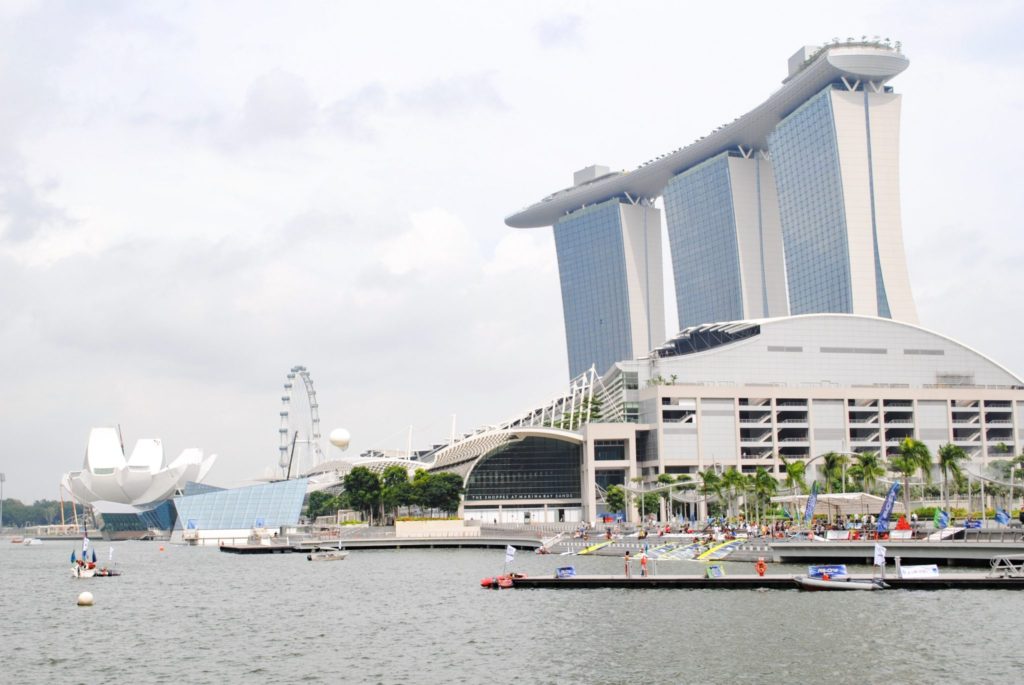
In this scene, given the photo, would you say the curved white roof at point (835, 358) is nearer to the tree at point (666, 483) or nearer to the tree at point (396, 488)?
the tree at point (666, 483)

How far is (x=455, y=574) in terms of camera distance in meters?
91.0

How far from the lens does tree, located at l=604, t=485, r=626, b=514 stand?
15712cm

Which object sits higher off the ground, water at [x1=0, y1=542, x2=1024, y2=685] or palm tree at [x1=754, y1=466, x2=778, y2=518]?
palm tree at [x1=754, y1=466, x2=778, y2=518]

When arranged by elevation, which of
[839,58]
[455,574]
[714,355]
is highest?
[839,58]

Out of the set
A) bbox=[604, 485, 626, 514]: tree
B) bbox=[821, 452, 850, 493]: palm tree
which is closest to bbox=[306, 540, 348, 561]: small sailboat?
bbox=[604, 485, 626, 514]: tree

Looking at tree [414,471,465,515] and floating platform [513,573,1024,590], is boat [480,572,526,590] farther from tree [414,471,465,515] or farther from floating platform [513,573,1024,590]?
tree [414,471,465,515]

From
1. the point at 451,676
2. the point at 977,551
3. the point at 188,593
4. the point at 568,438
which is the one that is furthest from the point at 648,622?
the point at 568,438

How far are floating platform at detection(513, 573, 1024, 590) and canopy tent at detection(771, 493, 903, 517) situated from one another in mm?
33451

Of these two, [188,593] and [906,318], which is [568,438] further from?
[188,593]

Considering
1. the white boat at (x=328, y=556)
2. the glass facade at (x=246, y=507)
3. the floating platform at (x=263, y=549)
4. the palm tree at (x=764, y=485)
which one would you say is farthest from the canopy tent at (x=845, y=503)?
the glass facade at (x=246, y=507)

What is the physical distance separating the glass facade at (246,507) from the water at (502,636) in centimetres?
8886

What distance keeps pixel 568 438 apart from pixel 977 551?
97.8 meters

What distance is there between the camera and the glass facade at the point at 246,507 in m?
170

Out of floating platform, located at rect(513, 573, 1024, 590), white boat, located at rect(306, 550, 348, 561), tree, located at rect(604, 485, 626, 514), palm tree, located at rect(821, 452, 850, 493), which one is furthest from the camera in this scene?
tree, located at rect(604, 485, 626, 514)
